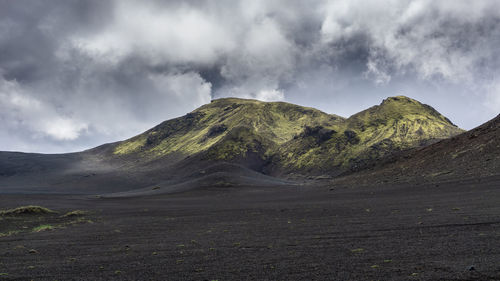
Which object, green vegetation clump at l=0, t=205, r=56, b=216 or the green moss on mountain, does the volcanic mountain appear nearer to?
the green moss on mountain

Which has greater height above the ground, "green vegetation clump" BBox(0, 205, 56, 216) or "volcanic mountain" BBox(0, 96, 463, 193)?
"volcanic mountain" BBox(0, 96, 463, 193)

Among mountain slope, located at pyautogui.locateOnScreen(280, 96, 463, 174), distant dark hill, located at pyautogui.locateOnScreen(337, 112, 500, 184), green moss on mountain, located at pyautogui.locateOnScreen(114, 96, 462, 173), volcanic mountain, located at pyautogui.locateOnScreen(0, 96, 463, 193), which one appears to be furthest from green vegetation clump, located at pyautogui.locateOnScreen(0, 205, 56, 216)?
green moss on mountain, located at pyautogui.locateOnScreen(114, 96, 462, 173)

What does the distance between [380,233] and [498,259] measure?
20.7ft

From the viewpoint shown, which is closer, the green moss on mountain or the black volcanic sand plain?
the black volcanic sand plain

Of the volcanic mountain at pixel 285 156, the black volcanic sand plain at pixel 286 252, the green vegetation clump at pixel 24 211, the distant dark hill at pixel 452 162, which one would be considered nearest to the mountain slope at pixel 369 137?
the volcanic mountain at pixel 285 156

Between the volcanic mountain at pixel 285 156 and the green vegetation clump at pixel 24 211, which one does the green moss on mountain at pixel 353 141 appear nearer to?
the volcanic mountain at pixel 285 156

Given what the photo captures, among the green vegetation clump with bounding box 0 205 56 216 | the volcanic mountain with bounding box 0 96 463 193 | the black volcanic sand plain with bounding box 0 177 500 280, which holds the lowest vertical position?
the black volcanic sand plain with bounding box 0 177 500 280

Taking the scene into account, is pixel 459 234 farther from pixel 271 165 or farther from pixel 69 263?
pixel 271 165

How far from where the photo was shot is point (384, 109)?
170000mm

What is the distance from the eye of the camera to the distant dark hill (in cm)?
4362

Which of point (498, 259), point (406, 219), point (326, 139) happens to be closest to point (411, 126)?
point (326, 139)

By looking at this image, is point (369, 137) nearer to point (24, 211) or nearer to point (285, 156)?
point (285, 156)

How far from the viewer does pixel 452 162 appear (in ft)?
169

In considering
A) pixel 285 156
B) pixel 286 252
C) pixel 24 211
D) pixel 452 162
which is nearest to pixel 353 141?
pixel 285 156
